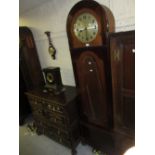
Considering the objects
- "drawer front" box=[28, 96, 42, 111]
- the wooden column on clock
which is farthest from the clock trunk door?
"drawer front" box=[28, 96, 42, 111]

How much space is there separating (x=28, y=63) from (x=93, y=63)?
1.64 meters

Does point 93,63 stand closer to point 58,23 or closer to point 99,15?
point 99,15

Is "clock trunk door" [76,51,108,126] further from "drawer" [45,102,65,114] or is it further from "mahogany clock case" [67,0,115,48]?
"drawer" [45,102,65,114]

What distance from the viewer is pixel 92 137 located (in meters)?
1.84

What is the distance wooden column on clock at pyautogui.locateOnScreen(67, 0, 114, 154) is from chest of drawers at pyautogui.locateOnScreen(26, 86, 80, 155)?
17 cm

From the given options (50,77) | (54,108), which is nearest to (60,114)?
(54,108)

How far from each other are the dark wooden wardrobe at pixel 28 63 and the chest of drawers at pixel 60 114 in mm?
606

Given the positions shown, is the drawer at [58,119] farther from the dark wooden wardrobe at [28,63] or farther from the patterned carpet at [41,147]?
the dark wooden wardrobe at [28,63]

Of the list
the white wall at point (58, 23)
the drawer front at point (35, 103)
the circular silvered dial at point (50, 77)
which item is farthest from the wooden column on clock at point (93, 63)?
the drawer front at point (35, 103)

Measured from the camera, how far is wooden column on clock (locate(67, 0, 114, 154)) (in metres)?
1.30

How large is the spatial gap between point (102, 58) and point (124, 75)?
0.94 ft

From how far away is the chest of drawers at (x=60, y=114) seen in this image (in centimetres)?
172

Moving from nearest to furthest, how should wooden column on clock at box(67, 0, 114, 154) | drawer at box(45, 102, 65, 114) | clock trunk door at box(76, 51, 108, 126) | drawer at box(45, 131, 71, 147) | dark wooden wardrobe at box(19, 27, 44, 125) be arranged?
wooden column on clock at box(67, 0, 114, 154) < clock trunk door at box(76, 51, 108, 126) < drawer at box(45, 102, 65, 114) < drawer at box(45, 131, 71, 147) < dark wooden wardrobe at box(19, 27, 44, 125)
